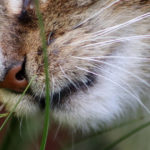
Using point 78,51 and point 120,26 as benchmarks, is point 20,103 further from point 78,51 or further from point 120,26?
point 120,26

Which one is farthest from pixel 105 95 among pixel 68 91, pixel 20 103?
pixel 20 103

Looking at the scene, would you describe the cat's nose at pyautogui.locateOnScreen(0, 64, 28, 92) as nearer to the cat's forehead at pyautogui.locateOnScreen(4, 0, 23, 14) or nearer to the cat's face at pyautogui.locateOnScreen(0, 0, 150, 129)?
the cat's face at pyautogui.locateOnScreen(0, 0, 150, 129)

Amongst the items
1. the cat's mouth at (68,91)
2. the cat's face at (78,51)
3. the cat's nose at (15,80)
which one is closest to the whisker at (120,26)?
the cat's face at (78,51)

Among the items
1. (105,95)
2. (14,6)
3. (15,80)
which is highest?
(14,6)

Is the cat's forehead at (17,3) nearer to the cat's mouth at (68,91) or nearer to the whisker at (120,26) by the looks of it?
the whisker at (120,26)

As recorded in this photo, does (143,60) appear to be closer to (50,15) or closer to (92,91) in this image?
(92,91)

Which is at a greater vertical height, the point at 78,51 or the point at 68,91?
the point at 78,51
